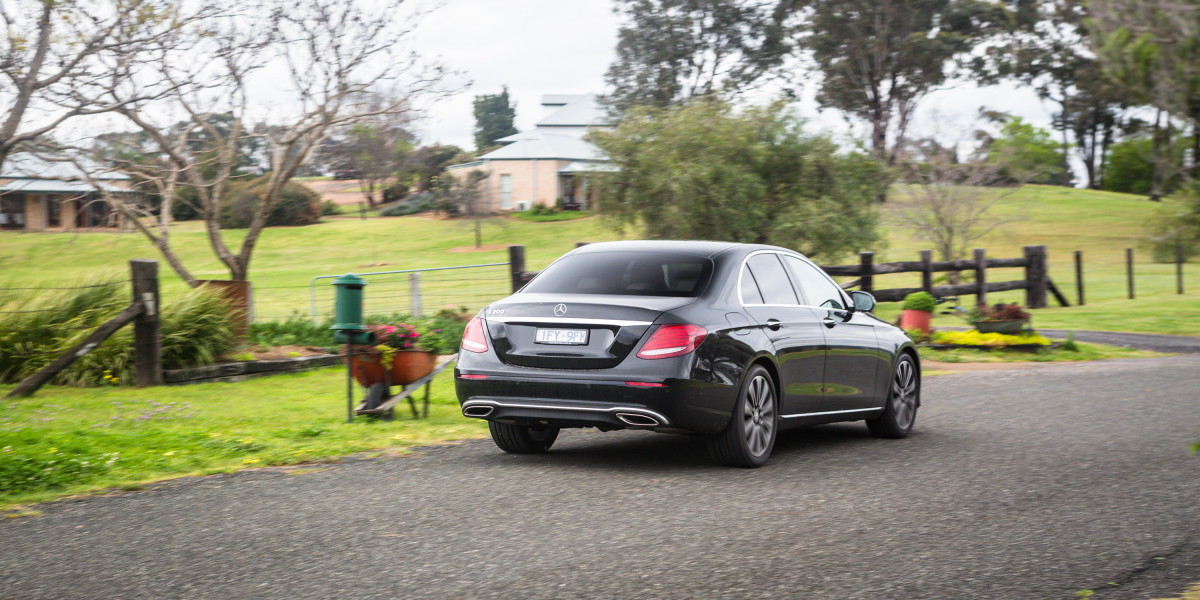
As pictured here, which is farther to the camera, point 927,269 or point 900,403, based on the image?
point 927,269

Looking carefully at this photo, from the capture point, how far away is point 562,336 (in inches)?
281

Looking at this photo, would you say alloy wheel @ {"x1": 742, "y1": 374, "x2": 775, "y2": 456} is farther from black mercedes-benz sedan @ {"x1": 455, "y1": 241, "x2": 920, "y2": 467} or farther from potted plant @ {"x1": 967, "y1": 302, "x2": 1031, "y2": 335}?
potted plant @ {"x1": 967, "y1": 302, "x2": 1031, "y2": 335}

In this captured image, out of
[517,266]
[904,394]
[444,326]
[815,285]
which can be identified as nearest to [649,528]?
[815,285]

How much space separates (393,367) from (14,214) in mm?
53517

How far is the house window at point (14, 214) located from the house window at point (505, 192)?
25086 mm

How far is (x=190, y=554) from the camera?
5102 mm

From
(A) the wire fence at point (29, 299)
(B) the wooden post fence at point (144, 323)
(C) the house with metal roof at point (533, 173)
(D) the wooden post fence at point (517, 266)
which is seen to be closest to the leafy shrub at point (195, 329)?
Answer: (B) the wooden post fence at point (144, 323)

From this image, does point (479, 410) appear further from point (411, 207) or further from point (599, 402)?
point (411, 207)

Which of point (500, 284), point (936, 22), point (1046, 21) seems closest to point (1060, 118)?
point (1046, 21)

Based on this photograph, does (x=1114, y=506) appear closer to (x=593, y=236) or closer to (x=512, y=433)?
(x=512, y=433)

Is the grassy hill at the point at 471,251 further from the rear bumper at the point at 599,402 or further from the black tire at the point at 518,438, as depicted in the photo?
the rear bumper at the point at 599,402

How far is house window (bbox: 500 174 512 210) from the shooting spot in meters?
66.1

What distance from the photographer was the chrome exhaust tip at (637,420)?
6.87 meters

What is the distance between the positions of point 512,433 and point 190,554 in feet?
10.4
